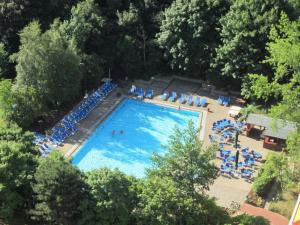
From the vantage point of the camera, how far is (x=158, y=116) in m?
31.4

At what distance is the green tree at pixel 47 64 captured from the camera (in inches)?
1121

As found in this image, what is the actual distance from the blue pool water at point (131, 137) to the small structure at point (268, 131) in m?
3.63

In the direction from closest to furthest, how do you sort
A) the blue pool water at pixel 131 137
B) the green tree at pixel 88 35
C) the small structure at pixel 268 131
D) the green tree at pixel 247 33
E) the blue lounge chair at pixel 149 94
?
the blue pool water at pixel 131 137 → the small structure at pixel 268 131 → the green tree at pixel 247 33 → the green tree at pixel 88 35 → the blue lounge chair at pixel 149 94

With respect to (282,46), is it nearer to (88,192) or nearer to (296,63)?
(296,63)

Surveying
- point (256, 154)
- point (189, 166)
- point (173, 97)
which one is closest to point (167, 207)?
point (189, 166)

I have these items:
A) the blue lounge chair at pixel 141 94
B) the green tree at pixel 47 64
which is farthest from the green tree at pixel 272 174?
the green tree at pixel 47 64

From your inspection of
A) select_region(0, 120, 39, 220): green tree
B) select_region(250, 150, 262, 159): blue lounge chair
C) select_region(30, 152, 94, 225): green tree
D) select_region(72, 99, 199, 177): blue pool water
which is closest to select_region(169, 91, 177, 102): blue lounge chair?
select_region(72, 99, 199, 177): blue pool water

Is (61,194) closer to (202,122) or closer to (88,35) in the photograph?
(202,122)

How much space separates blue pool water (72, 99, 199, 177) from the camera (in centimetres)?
2673

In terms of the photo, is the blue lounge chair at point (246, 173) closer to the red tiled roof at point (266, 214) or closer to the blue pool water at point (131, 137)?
the red tiled roof at point (266, 214)

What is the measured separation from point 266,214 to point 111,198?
318 inches

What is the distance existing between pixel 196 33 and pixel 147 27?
5033 mm

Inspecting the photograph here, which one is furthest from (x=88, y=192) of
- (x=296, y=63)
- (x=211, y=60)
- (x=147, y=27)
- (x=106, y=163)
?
(x=147, y=27)

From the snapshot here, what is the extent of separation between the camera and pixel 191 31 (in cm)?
3272
